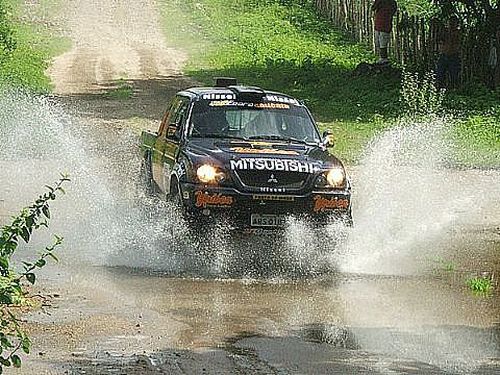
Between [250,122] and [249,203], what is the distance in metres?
1.64

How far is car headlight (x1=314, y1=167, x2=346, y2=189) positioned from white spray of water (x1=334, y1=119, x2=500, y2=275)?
2.52 feet

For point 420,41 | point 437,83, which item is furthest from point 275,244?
point 420,41

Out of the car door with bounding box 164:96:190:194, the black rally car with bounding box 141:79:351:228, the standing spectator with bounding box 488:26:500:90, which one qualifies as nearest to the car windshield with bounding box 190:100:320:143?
the black rally car with bounding box 141:79:351:228

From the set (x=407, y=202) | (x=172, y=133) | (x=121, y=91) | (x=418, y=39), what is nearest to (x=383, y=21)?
(x=418, y=39)

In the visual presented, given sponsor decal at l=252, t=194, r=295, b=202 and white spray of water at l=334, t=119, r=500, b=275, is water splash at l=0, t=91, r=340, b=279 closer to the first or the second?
sponsor decal at l=252, t=194, r=295, b=202

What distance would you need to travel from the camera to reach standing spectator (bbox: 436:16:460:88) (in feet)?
91.5

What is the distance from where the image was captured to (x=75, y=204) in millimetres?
15766

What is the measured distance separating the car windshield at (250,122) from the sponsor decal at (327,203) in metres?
1.26

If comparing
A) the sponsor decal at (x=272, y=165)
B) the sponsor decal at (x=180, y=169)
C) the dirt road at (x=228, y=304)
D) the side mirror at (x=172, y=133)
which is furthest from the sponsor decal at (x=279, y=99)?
the dirt road at (x=228, y=304)

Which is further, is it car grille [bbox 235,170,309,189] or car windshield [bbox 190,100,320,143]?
car windshield [bbox 190,100,320,143]

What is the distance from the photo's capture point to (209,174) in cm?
1236

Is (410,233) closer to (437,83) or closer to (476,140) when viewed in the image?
(476,140)

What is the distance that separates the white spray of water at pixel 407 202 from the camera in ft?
43.7

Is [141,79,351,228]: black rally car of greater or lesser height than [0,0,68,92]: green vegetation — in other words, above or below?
above
